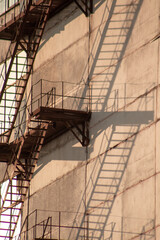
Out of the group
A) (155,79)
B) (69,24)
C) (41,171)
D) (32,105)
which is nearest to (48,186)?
(41,171)

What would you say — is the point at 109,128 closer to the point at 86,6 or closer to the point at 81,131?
the point at 81,131

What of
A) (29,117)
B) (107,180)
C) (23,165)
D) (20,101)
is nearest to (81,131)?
(29,117)

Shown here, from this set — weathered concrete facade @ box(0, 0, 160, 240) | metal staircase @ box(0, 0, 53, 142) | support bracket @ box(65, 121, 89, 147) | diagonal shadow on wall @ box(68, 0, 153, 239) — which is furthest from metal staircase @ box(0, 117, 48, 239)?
diagonal shadow on wall @ box(68, 0, 153, 239)

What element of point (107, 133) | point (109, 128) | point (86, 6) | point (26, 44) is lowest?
point (107, 133)

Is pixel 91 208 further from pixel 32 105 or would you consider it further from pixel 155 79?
pixel 32 105

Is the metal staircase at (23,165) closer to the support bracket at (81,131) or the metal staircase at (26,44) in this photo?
the metal staircase at (26,44)

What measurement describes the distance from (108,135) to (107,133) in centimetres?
12

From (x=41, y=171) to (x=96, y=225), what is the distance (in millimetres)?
6648

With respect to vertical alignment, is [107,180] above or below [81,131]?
below

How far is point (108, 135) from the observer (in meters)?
30.2

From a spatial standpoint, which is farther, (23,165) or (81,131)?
(23,165)

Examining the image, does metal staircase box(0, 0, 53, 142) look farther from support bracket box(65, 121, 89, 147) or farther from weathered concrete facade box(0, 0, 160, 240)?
support bracket box(65, 121, 89, 147)

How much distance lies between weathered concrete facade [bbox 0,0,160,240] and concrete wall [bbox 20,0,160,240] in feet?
0.12

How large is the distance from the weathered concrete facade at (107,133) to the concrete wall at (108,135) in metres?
0.04
